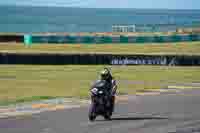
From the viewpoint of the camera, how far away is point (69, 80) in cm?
→ 4069

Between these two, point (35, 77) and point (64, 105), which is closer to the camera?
point (64, 105)

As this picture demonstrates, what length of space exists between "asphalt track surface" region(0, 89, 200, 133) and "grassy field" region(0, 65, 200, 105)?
4782 millimetres

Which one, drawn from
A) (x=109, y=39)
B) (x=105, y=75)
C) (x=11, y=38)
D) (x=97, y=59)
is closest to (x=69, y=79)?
(x=97, y=59)

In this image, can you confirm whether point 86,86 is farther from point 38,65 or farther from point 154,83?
point 38,65

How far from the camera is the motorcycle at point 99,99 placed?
68.8 feet

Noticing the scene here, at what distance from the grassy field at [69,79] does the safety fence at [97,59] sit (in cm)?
55

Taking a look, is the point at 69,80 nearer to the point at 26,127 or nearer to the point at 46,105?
the point at 46,105

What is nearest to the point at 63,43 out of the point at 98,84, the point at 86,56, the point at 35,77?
the point at 86,56

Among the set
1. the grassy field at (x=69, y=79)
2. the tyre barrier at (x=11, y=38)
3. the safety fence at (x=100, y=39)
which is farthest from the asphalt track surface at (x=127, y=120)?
the safety fence at (x=100, y=39)

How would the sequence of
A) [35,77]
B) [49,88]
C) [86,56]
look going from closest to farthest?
[49,88]
[35,77]
[86,56]

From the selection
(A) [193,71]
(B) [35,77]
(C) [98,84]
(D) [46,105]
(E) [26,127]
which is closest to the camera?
(E) [26,127]

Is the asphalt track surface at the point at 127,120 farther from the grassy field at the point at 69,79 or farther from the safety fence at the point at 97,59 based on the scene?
the safety fence at the point at 97,59

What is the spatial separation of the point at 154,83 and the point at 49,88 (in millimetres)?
6789

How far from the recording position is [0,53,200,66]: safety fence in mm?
51281
